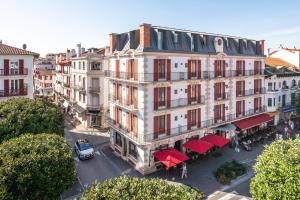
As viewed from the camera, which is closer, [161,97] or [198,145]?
[161,97]

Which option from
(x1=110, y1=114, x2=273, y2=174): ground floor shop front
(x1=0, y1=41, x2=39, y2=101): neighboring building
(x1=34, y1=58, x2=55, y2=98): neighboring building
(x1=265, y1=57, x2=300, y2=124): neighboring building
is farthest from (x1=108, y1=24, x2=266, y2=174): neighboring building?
(x1=34, y1=58, x2=55, y2=98): neighboring building

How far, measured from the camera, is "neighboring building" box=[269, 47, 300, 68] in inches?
2249

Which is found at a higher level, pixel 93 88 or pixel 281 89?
pixel 93 88

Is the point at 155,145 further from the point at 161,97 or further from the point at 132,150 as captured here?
the point at 161,97

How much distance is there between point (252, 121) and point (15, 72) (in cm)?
3725

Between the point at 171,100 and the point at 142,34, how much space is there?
8.39 m

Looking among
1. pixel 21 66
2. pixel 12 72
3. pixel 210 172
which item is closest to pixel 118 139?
pixel 210 172

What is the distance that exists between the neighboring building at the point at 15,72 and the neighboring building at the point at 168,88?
14.1m

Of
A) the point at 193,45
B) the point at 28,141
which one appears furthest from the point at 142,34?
the point at 28,141

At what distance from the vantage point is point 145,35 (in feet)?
93.2

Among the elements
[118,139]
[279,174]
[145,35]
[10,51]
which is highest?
[145,35]

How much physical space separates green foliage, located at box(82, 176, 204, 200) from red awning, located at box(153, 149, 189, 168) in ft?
47.9

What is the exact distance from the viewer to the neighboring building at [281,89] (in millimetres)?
46281

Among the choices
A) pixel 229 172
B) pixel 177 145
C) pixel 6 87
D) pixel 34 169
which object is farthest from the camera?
pixel 6 87
